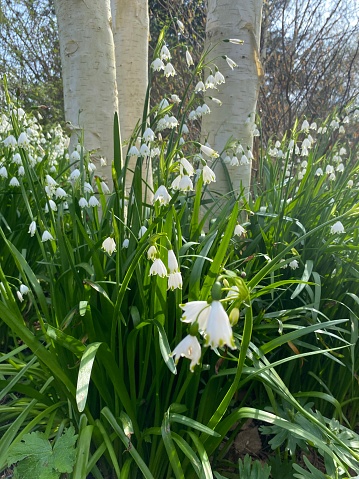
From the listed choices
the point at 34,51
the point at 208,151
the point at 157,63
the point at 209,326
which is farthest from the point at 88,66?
the point at 34,51

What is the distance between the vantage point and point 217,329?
83 cm

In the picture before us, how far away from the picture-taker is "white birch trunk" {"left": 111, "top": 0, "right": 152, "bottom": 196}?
316 cm

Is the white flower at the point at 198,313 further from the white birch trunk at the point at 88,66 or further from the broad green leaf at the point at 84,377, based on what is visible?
the white birch trunk at the point at 88,66

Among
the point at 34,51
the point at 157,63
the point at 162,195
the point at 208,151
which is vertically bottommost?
the point at 162,195

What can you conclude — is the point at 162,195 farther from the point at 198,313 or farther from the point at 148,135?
the point at 198,313

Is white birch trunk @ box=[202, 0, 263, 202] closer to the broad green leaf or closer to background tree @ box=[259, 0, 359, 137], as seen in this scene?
the broad green leaf

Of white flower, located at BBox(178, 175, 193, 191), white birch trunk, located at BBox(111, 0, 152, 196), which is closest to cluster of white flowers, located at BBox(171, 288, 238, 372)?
white flower, located at BBox(178, 175, 193, 191)

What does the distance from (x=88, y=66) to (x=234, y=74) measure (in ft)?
3.14

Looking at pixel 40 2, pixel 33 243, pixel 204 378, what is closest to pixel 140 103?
pixel 33 243

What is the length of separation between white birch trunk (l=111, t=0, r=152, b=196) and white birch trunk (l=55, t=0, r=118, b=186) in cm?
74

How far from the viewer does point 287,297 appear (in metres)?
2.12

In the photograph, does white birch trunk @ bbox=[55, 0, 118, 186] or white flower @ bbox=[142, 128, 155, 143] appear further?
white birch trunk @ bbox=[55, 0, 118, 186]

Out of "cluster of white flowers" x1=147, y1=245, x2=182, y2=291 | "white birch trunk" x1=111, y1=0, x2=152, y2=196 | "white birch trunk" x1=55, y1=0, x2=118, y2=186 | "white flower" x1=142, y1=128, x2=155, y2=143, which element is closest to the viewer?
"cluster of white flowers" x1=147, y1=245, x2=182, y2=291

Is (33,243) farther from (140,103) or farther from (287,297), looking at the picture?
(287,297)
